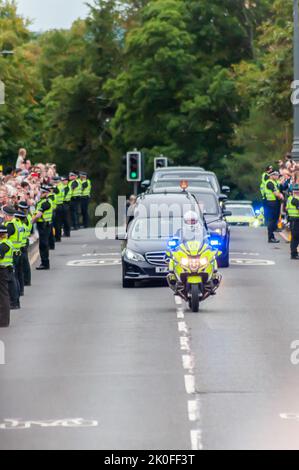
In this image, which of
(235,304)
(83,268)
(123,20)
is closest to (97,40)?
(123,20)

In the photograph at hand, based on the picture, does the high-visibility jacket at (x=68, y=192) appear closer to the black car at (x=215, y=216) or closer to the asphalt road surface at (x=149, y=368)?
the black car at (x=215, y=216)

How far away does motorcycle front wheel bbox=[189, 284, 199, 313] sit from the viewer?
2712 centimetres

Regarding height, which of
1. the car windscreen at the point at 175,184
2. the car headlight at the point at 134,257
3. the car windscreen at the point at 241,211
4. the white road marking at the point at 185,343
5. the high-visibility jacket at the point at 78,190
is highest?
the car windscreen at the point at 175,184

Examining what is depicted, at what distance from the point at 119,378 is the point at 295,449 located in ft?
17.0

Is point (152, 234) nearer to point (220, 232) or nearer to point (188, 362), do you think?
point (220, 232)

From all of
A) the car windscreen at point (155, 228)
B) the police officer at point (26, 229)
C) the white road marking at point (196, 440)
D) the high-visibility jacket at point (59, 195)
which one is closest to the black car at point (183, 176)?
the high-visibility jacket at point (59, 195)

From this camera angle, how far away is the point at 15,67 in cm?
9344

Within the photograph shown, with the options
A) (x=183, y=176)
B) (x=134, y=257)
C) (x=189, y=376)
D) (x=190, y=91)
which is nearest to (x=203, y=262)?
(x=134, y=257)

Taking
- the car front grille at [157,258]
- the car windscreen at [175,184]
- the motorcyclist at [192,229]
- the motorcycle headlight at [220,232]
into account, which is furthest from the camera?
the car windscreen at [175,184]

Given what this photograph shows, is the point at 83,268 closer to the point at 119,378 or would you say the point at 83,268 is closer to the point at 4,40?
the point at 119,378

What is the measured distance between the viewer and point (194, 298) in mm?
27234

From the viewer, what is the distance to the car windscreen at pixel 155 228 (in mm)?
32594

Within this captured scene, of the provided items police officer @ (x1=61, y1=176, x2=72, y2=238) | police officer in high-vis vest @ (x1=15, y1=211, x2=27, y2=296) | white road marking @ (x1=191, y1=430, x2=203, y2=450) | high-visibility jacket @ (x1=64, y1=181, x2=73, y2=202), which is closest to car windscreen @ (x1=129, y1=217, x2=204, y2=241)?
police officer in high-vis vest @ (x1=15, y1=211, x2=27, y2=296)

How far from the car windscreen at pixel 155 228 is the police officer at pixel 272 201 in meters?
9.89
